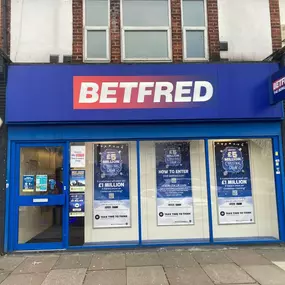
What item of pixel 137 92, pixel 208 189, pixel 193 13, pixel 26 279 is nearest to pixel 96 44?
pixel 137 92

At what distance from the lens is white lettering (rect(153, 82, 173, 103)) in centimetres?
721

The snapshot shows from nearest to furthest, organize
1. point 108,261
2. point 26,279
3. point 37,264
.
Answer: point 26,279
point 37,264
point 108,261

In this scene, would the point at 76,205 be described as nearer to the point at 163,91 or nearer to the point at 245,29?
the point at 163,91

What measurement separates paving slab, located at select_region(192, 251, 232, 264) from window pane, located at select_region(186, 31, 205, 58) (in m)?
4.35

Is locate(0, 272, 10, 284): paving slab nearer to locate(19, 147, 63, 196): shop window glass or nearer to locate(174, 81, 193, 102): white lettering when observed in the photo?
locate(19, 147, 63, 196): shop window glass

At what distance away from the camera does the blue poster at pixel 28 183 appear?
7266mm

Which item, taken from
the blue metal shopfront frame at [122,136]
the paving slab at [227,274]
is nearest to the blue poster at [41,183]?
the blue metal shopfront frame at [122,136]

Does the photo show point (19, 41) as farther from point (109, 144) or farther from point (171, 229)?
point (171, 229)

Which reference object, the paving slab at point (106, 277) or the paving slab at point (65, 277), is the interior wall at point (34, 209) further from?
the paving slab at point (106, 277)

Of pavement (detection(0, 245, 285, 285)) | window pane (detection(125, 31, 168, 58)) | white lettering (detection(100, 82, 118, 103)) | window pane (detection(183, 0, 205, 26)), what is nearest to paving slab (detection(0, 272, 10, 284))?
pavement (detection(0, 245, 285, 285))

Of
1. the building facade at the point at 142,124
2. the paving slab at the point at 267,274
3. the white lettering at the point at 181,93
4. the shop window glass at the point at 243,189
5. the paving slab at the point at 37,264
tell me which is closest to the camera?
the paving slab at the point at 267,274

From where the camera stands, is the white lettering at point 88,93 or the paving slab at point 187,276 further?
the white lettering at point 88,93

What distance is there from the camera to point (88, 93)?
711 centimetres

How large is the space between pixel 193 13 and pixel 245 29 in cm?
127
